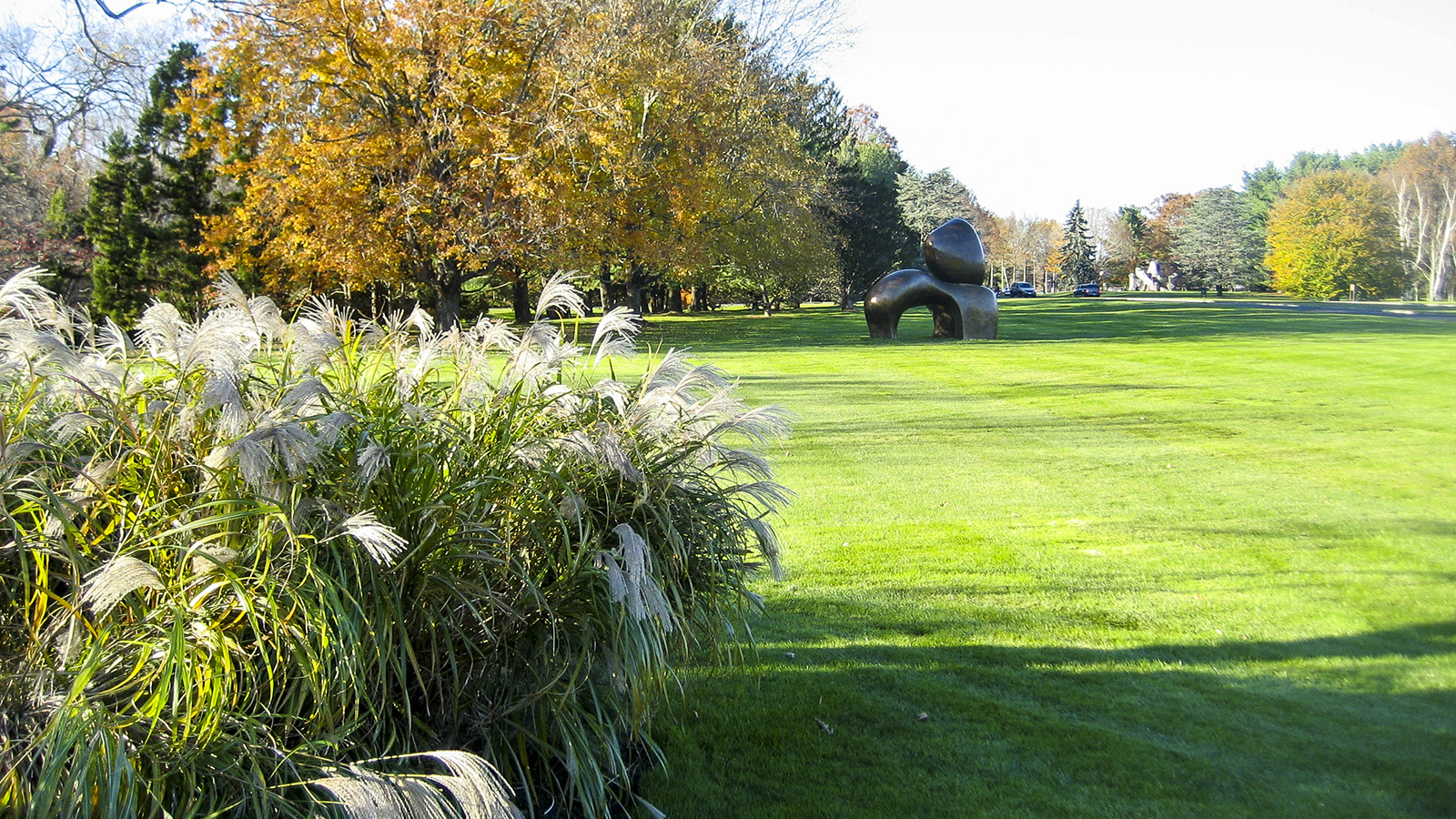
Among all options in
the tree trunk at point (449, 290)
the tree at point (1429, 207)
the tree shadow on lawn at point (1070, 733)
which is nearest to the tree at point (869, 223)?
the tree trunk at point (449, 290)

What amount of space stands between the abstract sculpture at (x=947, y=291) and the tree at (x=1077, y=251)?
68.5 meters

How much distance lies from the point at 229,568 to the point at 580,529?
1046mm

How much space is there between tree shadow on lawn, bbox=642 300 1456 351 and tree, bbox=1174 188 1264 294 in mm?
27542

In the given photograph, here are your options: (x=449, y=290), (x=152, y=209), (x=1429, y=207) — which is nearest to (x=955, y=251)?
(x=449, y=290)

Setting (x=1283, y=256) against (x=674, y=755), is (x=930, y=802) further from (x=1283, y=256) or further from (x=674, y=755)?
(x=1283, y=256)

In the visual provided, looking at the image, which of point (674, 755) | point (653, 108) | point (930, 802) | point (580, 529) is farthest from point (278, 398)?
point (653, 108)

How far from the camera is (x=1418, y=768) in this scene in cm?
388

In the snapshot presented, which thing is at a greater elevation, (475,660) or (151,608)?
(151,608)

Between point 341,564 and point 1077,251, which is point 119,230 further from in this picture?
point 1077,251

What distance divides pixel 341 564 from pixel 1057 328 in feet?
113

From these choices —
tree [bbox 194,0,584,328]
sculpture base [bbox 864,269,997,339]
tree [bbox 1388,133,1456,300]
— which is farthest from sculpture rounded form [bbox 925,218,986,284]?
tree [bbox 1388,133,1456,300]

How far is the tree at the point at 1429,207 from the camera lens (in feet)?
30.7

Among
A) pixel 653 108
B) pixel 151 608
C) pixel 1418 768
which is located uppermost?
pixel 653 108

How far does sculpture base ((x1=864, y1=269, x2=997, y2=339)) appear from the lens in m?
28.2
